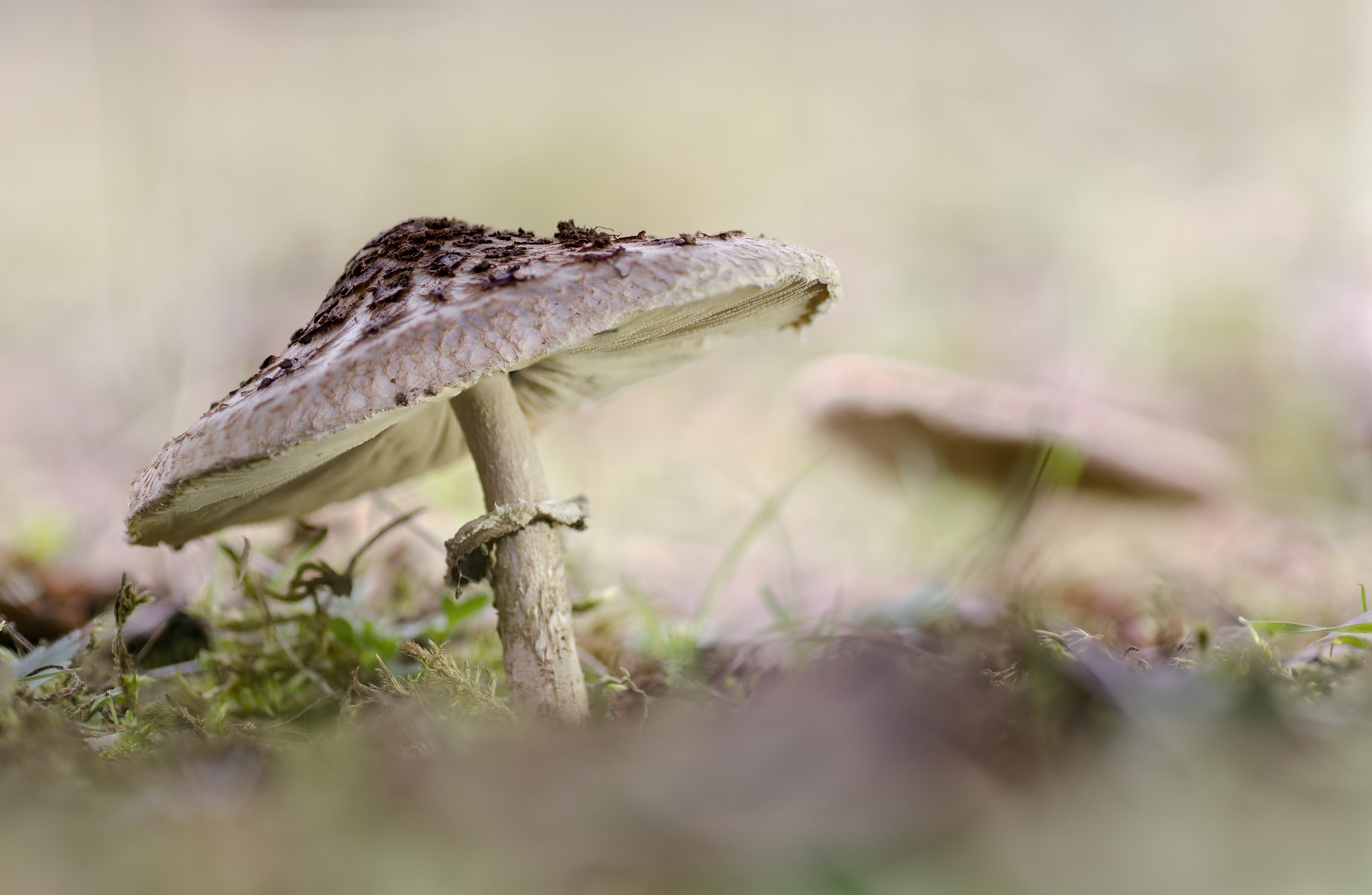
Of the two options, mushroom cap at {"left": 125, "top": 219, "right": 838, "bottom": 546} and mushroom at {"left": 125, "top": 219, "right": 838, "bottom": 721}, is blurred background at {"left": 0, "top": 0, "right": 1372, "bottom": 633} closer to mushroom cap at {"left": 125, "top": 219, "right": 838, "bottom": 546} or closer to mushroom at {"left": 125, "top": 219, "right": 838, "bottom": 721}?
mushroom at {"left": 125, "top": 219, "right": 838, "bottom": 721}

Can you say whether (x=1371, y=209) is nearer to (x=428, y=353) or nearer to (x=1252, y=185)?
(x=1252, y=185)

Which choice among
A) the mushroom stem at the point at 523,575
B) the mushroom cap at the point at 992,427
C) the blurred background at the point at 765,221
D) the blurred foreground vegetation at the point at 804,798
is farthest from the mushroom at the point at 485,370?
the mushroom cap at the point at 992,427

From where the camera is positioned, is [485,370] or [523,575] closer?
[485,370]

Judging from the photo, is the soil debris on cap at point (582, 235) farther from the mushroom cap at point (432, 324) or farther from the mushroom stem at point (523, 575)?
the mushroom stem at point (523, 575)

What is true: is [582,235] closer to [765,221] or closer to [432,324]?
[432,324]

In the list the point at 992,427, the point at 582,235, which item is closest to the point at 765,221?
the point at 992,427

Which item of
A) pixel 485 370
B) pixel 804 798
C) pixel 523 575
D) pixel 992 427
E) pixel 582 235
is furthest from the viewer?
pixel 992 427
